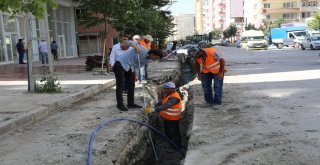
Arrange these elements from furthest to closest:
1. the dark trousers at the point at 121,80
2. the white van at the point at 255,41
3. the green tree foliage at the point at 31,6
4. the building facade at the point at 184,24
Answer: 1. the building facade at the point at 184,24
2. the white van at the point at 255,41
3. the dark trousers at the point at 121,80
4. the green tree foliage at the point at 31,6

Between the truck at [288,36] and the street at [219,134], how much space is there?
42.6 meters

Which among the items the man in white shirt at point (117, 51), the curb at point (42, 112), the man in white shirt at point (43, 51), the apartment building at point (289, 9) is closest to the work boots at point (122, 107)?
the man in white shirt at point (117, 51)

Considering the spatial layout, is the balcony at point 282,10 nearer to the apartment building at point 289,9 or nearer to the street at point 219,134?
the apartment building at point 289,9

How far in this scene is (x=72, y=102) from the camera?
1004 centimetres

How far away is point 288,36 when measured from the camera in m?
52.8

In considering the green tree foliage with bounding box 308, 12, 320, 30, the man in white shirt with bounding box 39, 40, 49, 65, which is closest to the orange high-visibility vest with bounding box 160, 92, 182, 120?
the man in white shirt with bounding box 39, 40, 49, 65

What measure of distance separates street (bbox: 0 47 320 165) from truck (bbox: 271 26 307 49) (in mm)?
42613

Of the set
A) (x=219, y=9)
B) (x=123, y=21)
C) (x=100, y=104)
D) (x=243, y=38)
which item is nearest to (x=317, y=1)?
(x=243, y=38)

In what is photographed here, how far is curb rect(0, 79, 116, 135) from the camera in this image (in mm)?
6839

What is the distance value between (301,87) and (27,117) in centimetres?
790

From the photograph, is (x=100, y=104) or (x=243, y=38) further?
(x=243, y=38)

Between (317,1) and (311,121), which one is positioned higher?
(317,1)

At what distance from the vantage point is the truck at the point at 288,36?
5076 cm

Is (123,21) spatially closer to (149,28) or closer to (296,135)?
(149,28)
